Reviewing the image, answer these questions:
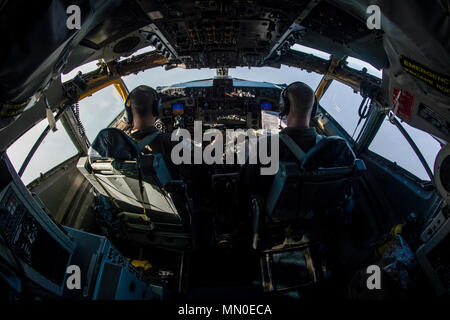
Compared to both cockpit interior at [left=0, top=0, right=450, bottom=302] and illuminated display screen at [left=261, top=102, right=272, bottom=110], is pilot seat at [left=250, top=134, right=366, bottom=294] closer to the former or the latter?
cockpit interior at [left=0, top=0, right=450, bottom=302]

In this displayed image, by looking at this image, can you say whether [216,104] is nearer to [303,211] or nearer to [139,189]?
[139,189]

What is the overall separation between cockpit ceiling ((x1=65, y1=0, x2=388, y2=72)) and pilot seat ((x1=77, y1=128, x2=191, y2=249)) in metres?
0.88

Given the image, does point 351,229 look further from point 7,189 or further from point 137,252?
point 7,189

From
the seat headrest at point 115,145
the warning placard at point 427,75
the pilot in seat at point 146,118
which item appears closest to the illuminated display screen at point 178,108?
the pilot in seat at point 146,118

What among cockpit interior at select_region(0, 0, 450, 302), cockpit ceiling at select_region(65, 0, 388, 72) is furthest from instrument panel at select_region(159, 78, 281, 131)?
cockpit ceiling at select_region(65, 0, 388, 72)

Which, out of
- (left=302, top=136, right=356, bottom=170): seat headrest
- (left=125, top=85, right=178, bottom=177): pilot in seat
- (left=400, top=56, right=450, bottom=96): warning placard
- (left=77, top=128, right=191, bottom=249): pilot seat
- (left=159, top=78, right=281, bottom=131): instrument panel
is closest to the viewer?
(left=400, top=56, right=450, bottom=96): warning placard

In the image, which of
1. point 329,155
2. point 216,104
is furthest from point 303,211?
point 216,104

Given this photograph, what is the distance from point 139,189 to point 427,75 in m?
2.02

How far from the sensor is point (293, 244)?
7.64 ft

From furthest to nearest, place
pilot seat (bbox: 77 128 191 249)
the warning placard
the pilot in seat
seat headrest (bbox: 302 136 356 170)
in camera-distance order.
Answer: the pilot in seat, pilot seat (bbox: 77 128 191 249), seat headrest (bbox: 302 136 356 170), the warning placard

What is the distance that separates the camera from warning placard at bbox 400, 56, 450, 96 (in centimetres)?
88

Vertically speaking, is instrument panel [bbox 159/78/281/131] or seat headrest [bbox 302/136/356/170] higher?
instrument panel [bbox 159/78/281/131]

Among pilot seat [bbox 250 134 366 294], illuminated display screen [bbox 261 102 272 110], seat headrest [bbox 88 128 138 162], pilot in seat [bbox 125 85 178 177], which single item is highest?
illuminated display screen [bbox 261 102 272 110]

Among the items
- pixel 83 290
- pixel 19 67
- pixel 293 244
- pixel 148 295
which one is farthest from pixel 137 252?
pixel 19 67
